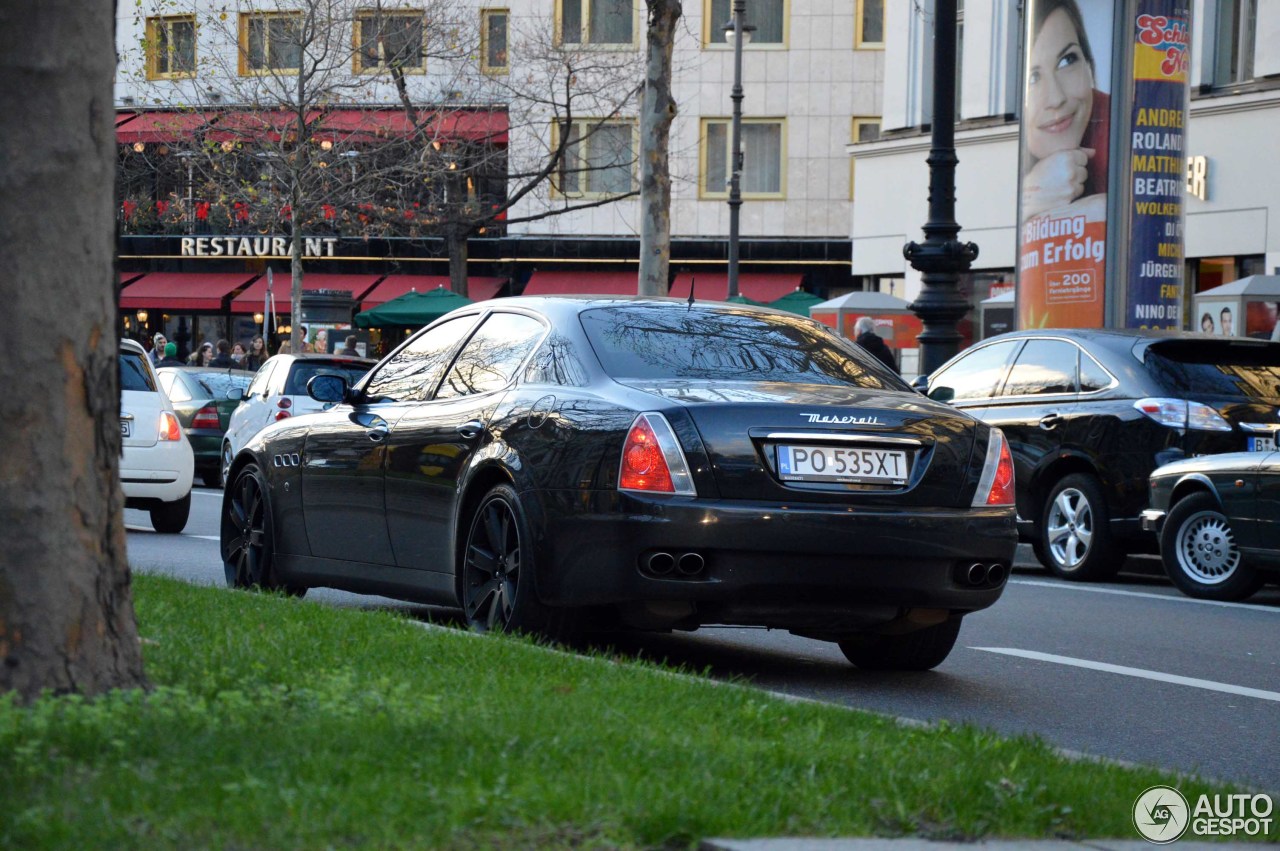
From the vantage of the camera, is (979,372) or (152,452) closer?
(979,372)

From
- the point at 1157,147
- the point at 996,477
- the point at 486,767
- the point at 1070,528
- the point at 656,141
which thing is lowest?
the point at 1070,528

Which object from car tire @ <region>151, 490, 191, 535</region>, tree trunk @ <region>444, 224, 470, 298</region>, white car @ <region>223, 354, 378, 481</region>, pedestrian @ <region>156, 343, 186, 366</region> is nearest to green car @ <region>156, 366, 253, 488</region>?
pedestrian @ <region>156, 343, 186, 366</region>

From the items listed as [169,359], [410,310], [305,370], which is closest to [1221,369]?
[305,370]

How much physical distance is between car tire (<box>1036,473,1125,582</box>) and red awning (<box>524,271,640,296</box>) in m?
30.3

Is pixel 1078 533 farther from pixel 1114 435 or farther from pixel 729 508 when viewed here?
pixel 729 508

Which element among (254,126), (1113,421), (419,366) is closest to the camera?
(419,366)

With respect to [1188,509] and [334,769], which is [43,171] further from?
[1188,509]

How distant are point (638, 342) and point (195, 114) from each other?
Answer: 108 feet

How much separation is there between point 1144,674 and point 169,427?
1002cm

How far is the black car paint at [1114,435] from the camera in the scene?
43.3 ft

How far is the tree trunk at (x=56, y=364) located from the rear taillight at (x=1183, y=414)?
954 cm

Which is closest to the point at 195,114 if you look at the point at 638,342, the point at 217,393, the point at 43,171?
the point at 217,393

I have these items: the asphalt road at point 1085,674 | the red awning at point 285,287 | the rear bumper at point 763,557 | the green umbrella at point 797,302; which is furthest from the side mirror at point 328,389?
the red awning at point 285,287

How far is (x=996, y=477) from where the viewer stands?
750 cm
